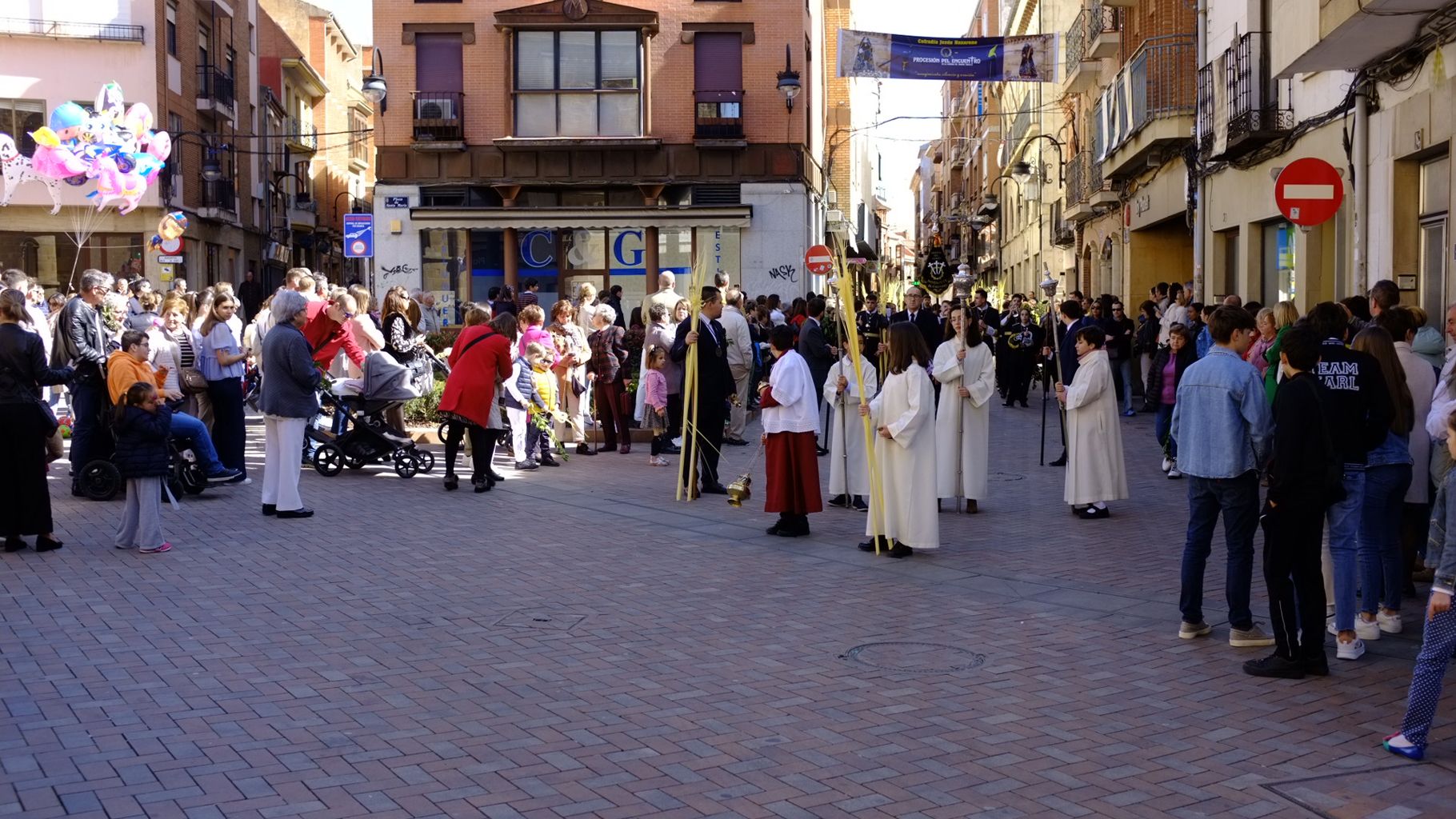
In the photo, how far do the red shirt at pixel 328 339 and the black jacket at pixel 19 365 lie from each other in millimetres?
4802

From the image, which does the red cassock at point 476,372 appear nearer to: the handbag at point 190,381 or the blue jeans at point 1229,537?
the handbag at point 190,381

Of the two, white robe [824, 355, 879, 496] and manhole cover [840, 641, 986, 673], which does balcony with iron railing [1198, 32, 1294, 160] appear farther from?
manhole cover [840, 641, 986, 673]

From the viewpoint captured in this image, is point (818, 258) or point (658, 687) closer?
point (658, 687)

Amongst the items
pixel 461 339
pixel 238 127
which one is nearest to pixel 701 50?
pixel 238 127

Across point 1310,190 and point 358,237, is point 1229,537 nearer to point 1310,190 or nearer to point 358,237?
point 1310,190

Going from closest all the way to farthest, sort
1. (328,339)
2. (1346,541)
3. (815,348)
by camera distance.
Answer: (1346,541) → (328,339) → (815,348)

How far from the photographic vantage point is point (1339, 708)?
652cm

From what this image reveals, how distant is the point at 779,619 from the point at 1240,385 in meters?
2.75

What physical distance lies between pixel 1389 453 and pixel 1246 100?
13.7 m

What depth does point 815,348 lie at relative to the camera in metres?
16.8

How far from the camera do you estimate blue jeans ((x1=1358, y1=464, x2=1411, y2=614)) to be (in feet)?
24.6

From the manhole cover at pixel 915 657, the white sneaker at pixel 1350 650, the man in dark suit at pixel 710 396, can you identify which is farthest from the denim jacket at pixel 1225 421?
the man in dark suit at pixel 710 396

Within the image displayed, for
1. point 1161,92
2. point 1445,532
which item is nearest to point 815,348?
point 1161,92

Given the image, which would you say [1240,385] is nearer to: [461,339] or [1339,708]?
[1339,708]
